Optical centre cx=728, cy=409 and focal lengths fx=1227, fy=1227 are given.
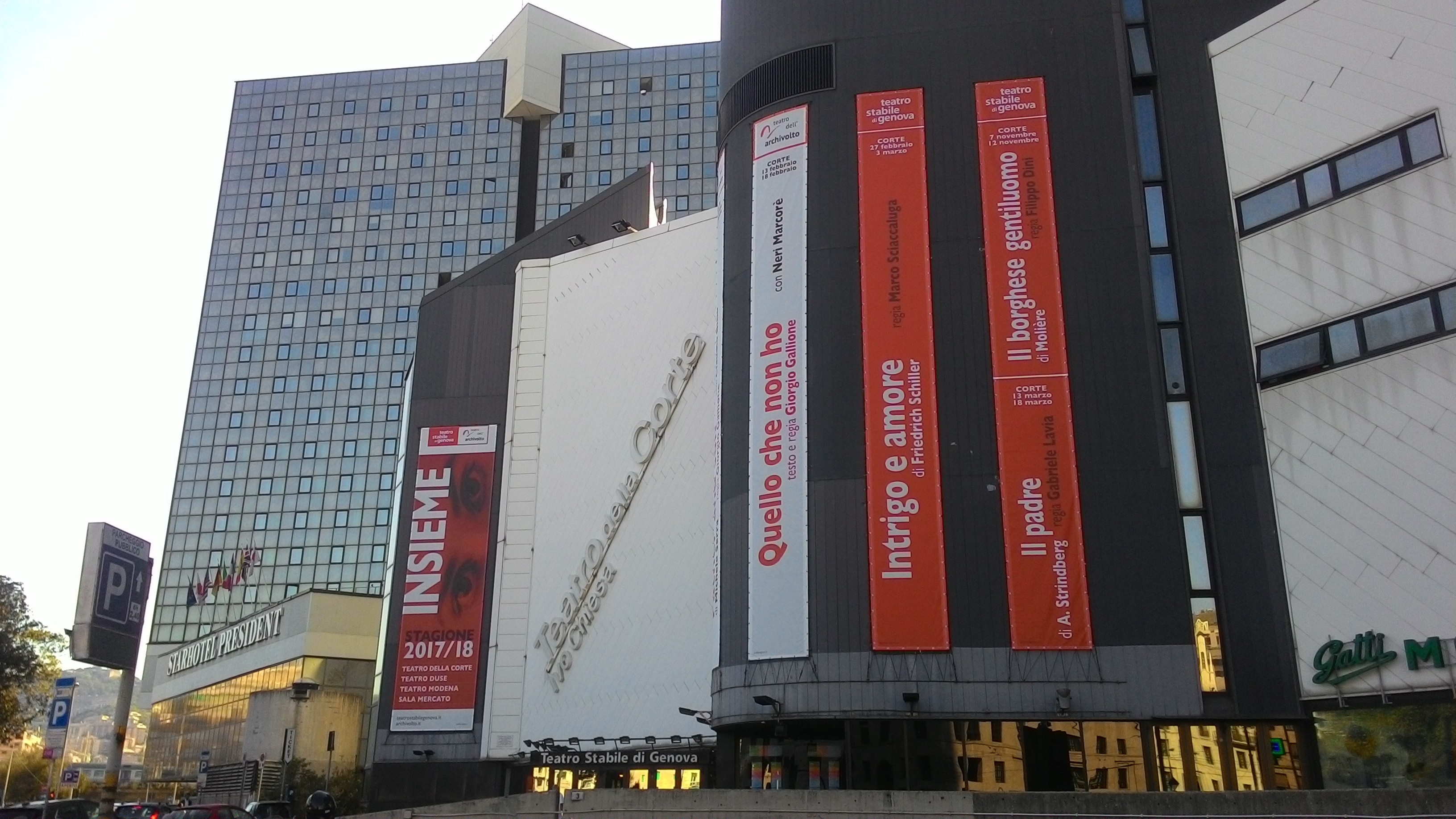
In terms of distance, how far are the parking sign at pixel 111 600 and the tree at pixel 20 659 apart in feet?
139

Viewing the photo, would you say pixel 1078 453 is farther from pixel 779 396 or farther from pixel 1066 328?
pixel 779 396

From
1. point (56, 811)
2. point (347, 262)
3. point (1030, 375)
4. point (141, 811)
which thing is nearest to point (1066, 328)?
point (1030, 375)

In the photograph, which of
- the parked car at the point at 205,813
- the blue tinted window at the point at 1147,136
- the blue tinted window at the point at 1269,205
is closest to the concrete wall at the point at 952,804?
the parked car at the point at 205,813

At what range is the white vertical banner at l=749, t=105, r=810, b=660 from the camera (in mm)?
31719

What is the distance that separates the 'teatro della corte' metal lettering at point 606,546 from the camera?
4331 centimetres

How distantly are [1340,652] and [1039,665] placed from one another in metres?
6.50

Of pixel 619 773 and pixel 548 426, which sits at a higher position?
pixel 548 426

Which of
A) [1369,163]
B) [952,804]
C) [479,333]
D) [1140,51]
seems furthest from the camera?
[479,333]

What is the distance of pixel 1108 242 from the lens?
106 feet

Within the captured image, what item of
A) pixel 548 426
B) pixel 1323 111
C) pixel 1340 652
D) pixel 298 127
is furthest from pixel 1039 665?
pixel 298 127

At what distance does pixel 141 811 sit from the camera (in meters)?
40.7

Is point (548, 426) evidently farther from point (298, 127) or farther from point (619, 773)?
point (298, 127)

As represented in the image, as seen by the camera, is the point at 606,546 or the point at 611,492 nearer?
the point at 606,546

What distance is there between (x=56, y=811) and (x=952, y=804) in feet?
76.9
